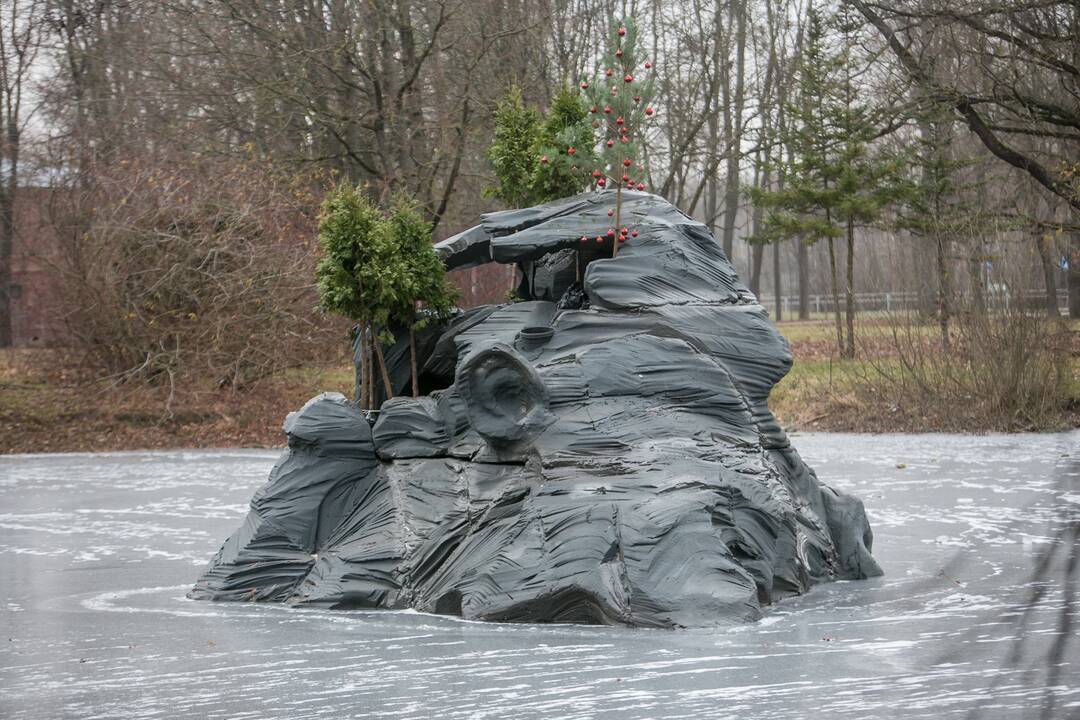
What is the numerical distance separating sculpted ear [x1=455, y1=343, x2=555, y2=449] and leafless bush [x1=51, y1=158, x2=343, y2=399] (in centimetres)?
1069

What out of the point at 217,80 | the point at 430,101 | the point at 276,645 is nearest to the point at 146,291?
the point at 217,80

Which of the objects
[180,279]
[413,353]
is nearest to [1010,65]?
[413,353]

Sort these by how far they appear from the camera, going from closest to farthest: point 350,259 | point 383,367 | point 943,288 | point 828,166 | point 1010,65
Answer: point 350,259
point 383,367
point 943,288
point 1010,65
point 828,166

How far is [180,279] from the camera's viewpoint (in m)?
17.0

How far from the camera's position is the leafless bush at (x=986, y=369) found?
15.0 meters

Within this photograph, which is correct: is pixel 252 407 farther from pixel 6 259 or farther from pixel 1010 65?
pixel 1010 65

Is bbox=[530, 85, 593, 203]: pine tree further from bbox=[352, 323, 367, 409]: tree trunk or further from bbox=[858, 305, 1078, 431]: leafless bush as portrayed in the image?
bbox=[858, 305, 1078, 431]: leafless bush

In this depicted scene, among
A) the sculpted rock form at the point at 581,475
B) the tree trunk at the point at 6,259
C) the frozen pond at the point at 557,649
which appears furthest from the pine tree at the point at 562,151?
the tree trunk at the point at 6,259

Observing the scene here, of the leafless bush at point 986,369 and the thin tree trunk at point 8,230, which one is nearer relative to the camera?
the leafless bush at point 986,369

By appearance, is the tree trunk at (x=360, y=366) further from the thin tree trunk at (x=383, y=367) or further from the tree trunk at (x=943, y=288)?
the tree trunk at (x=943, y=288)

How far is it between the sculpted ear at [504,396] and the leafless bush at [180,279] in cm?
1069

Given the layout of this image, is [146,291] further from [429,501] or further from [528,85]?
[429,501]

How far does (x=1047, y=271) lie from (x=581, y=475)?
10.9 meters

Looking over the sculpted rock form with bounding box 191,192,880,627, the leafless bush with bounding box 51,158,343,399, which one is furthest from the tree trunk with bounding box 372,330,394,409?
the leafless bush with bounding box 51,158,343,399
